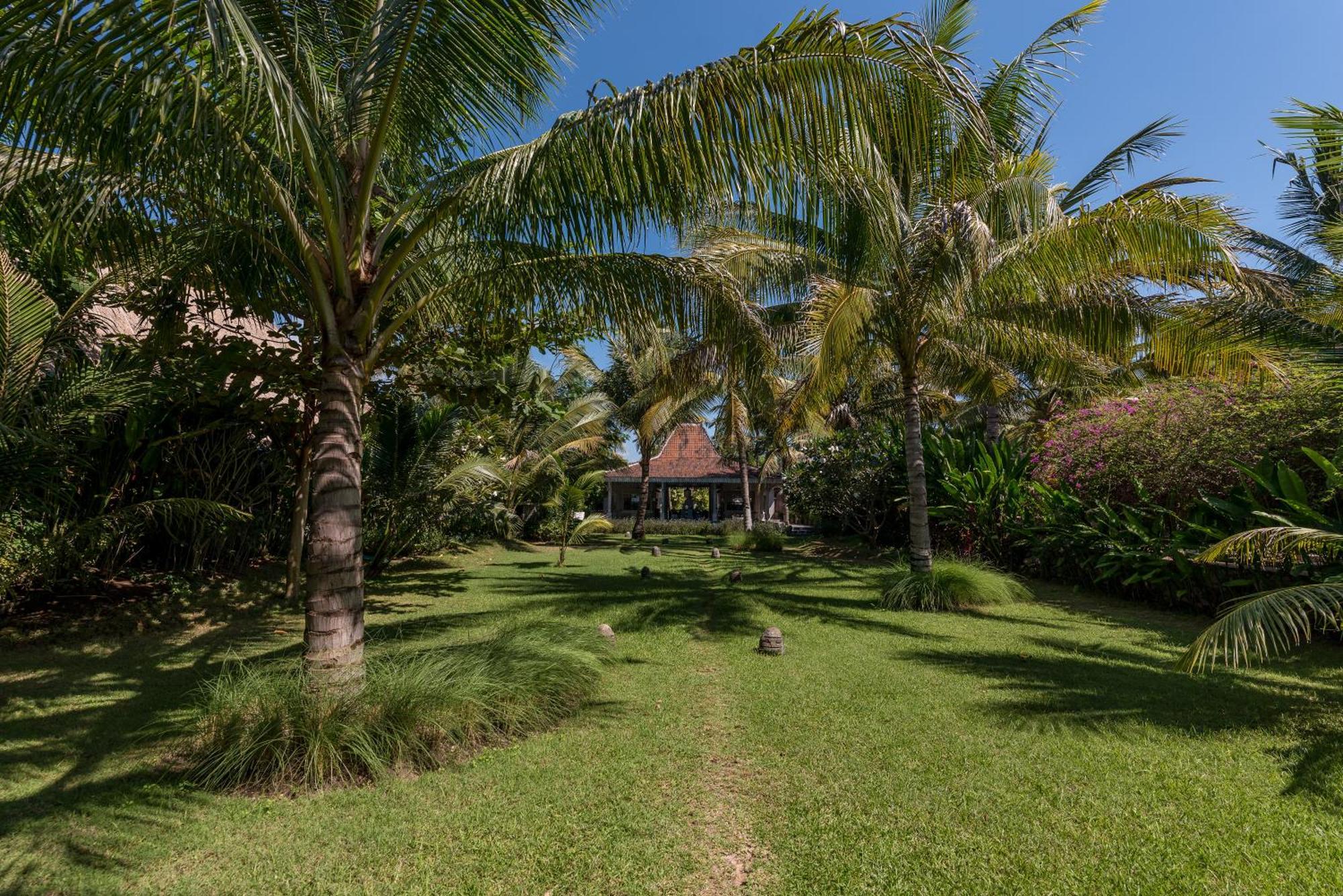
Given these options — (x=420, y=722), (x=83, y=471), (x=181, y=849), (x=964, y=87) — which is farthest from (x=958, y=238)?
(x=83, y=471)

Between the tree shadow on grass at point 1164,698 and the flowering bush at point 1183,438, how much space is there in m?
2.86

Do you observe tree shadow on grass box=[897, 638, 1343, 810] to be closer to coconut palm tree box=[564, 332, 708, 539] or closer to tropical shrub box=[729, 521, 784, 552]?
coconut palm tree box=[564, 332, 708, 539]

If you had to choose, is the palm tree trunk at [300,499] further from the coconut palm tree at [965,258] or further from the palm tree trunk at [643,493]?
the palm tree trunk at [643,493]

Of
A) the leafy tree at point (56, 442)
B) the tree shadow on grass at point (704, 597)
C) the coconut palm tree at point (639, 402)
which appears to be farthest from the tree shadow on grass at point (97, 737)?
the coconut palm tree at point (639, 402)

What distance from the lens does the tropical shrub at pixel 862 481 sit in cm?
1534

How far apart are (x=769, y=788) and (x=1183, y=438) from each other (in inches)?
365

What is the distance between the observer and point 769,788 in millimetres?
3314

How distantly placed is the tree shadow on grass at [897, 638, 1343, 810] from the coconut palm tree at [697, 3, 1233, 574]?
328cm

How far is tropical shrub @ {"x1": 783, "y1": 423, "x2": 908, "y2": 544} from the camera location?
604 inches

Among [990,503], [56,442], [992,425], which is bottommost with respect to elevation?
[990,503]

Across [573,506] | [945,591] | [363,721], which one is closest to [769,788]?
[363,721]

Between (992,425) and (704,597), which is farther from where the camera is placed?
(992,425)

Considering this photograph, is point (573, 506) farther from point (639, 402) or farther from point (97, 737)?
point (97, 737)

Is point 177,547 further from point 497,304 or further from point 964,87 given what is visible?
point 964,87
